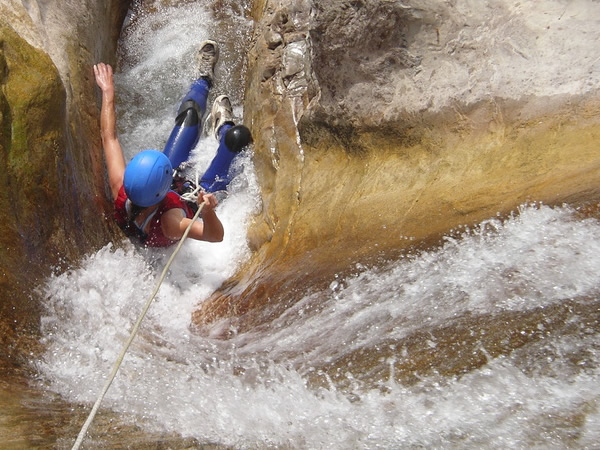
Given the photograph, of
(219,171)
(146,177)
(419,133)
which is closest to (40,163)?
(146,177)

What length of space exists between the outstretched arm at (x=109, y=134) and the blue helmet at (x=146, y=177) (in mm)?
604

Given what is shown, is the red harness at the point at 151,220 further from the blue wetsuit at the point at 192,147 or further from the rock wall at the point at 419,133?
the blue wetsuit at the point at 192,147

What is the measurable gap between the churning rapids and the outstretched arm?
556 millimetres

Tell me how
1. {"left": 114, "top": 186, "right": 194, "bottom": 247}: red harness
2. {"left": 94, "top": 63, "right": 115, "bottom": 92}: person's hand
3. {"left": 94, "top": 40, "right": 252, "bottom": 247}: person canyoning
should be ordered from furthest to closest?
{"left": 94, "top": 63, "right": 115, "bottom": 92}: person's hand → {"left": 114, "top": 186, "right": 194, "bottom": 247}: red harness → {"left": 94, "top": 40, "right": 252, "bottom": 247}: person canyoning

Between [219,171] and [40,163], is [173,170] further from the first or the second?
[219,171]

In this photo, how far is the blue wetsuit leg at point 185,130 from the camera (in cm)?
466

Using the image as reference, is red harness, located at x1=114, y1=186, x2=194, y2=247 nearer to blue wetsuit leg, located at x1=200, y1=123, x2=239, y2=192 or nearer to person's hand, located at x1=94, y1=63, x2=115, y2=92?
blue wetsuit leg, located at x1=200, y1=123, x2=239, y2=192

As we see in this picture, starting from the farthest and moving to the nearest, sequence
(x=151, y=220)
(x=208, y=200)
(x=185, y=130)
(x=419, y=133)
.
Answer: (x=185, y=130) → (x=151, y=220) → (x=419, y=133) → (x=208, y=200)

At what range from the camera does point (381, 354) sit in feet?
8.76

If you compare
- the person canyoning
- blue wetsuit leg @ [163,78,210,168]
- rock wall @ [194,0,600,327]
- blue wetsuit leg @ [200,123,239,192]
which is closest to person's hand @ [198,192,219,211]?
the person canyoning

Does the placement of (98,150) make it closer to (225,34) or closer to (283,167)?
(283,167)

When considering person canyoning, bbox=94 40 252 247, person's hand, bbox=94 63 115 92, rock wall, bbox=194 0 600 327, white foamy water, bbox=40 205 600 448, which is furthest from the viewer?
person's hand, bbox=94 63 115 92

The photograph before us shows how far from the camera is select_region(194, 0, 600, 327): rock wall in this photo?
3.12m

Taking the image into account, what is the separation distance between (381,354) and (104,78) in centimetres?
311
